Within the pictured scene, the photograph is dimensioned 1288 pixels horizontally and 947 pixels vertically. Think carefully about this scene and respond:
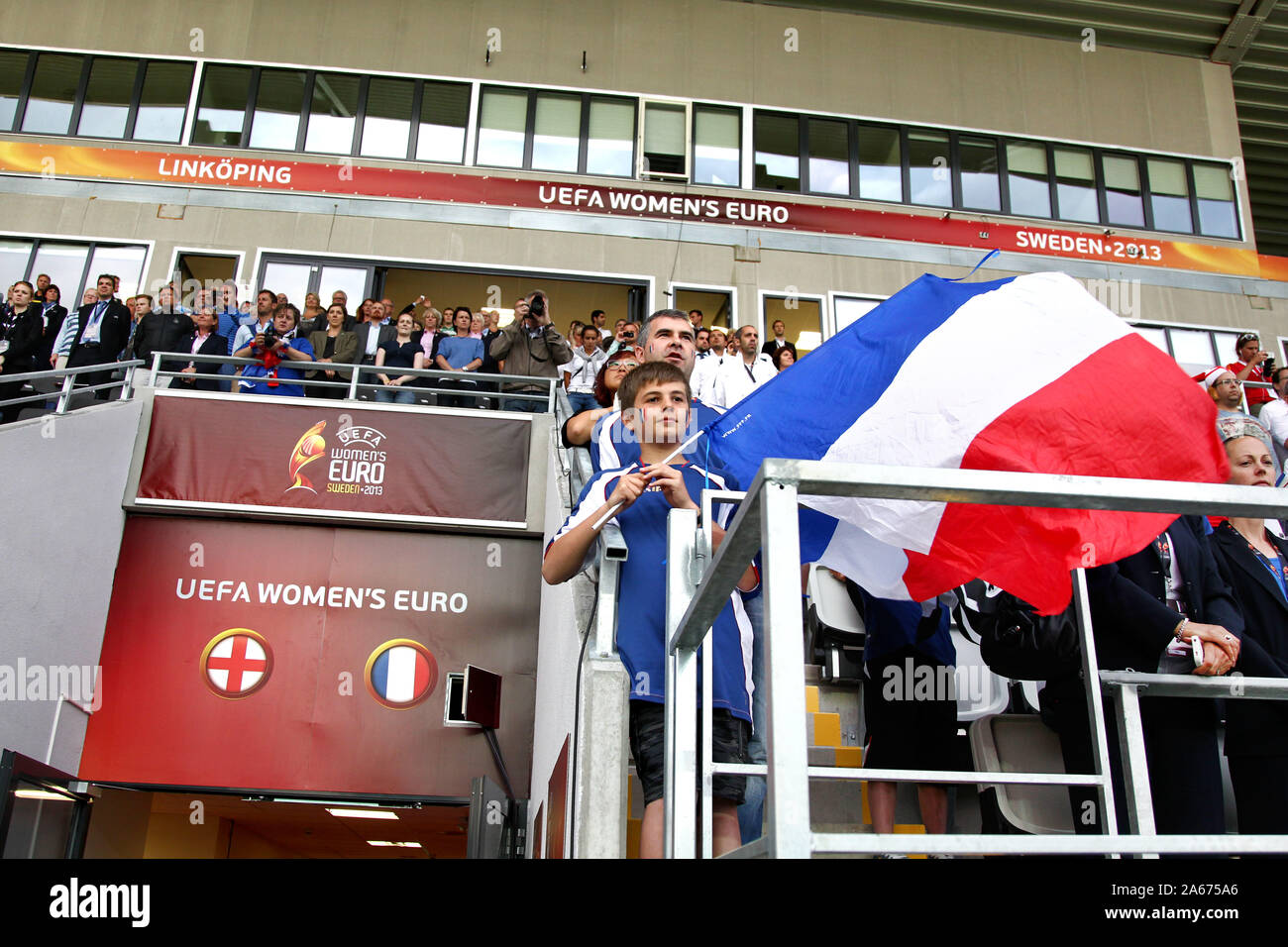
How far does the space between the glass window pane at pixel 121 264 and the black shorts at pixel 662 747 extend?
49.6 feet

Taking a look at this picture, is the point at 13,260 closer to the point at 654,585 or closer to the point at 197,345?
the point at 197,345

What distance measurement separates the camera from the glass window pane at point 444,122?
16.9 metres

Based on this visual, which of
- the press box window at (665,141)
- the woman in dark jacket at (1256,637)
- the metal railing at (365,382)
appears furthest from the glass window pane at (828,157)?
the woman in dark jacket at (1256,637)

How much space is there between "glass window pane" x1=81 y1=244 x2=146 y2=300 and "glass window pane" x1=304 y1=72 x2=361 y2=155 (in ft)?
10.5

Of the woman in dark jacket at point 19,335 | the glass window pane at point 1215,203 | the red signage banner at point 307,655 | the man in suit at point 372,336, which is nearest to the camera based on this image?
the red signage banner at point 307,655

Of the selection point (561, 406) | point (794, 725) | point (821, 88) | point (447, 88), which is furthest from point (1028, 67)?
point (794, 725)

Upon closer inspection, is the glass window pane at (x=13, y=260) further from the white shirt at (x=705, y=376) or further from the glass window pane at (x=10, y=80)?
the white shirt at (x=705, y=376)

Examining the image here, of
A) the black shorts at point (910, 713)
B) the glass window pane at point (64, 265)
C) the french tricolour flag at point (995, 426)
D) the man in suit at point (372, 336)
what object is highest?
the glass window pane at point (64, 265)

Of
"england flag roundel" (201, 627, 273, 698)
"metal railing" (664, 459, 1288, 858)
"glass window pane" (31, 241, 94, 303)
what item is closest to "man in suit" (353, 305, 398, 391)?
"england flag roundel" (201, 627, 273, 698)

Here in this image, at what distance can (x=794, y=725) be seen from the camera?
1.40 metres

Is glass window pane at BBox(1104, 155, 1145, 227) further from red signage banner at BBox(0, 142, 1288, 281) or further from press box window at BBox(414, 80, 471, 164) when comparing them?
press box window at BBox(414, 80, 471, 164)

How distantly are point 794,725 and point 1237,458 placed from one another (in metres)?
3.07
